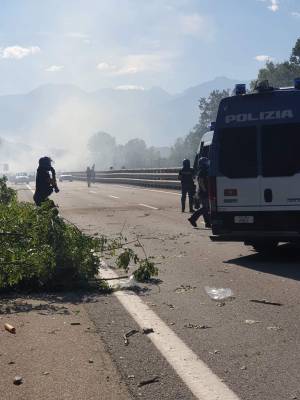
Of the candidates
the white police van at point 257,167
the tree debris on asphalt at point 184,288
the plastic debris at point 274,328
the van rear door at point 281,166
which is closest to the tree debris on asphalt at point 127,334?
the plastic debris at point 274,328

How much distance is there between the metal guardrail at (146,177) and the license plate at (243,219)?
2333 cm

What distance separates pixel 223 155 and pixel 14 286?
3.89 m

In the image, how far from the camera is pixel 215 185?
985 centimetres

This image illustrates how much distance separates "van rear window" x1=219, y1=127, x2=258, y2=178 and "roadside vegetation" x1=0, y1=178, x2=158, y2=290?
2.33 m

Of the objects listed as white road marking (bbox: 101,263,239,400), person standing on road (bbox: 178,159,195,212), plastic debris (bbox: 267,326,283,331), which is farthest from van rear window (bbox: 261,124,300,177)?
person standing on road (bbox: 178,159,195,212)

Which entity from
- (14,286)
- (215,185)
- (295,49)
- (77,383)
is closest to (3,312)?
(14,286)

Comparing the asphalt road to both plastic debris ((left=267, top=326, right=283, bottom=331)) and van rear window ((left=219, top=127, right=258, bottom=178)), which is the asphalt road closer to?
plastic debris ((left=267, top=326, right=283, bottom=331))

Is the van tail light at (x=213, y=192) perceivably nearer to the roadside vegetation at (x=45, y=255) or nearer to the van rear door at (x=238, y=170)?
the van rear door at (x=238, y=170)

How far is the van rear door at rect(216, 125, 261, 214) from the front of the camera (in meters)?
9.55

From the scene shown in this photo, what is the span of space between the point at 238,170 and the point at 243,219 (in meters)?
0.77

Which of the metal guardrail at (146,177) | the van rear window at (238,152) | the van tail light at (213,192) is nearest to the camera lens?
the van rear window at (238,152)

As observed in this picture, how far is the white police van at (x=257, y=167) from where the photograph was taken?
30.6 feet

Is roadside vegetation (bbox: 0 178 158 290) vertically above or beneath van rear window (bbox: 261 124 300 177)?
beneath

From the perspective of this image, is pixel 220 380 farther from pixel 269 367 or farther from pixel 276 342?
pixel 276 342
